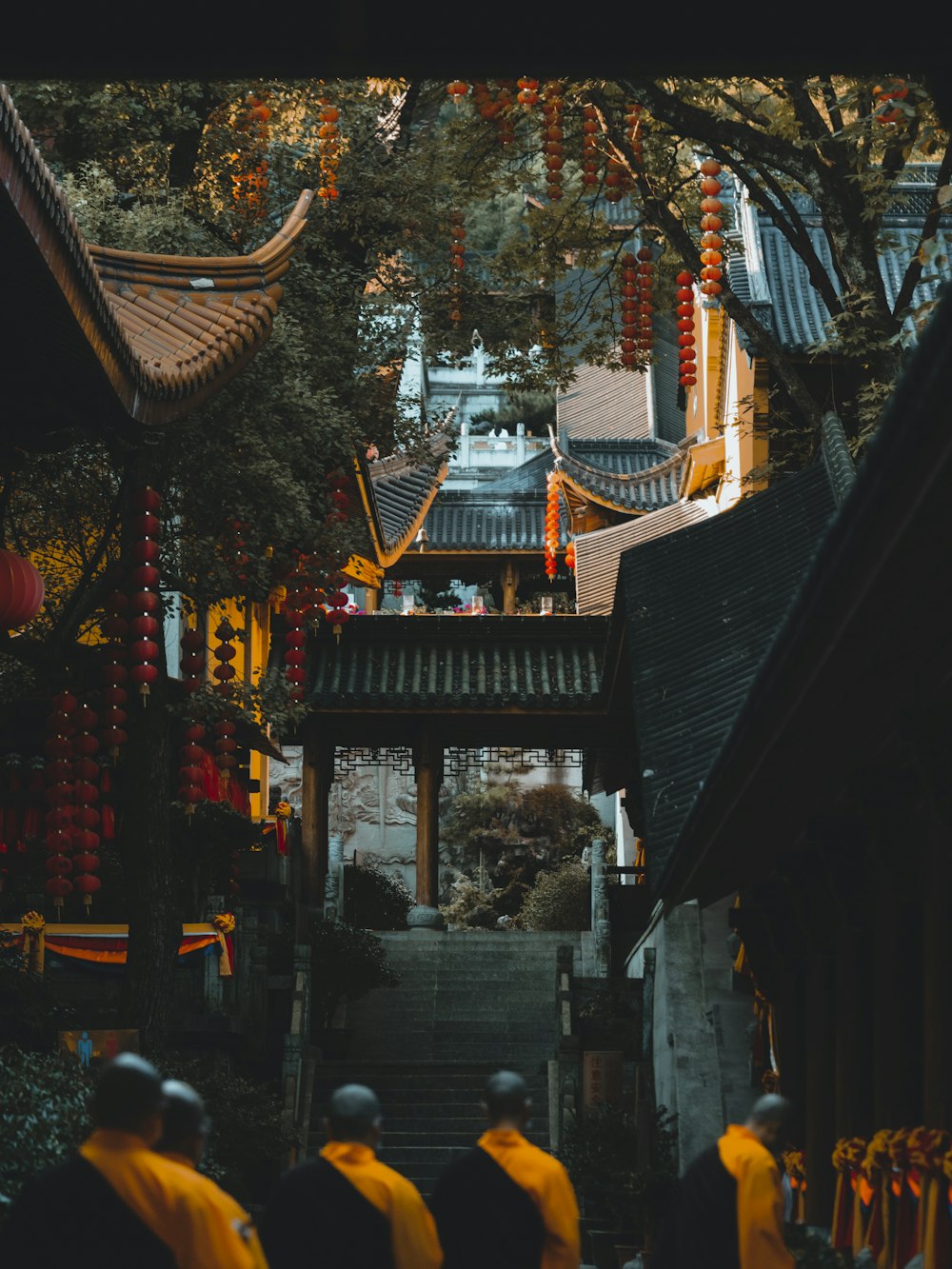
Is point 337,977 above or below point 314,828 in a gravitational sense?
below

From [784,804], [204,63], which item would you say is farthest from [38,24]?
[784,804]

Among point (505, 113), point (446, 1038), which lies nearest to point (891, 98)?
point (505, 113)

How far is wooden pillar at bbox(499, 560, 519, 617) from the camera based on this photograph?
113 feet

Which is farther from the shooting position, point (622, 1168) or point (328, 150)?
point (328, 150)

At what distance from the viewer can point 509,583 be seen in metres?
34.7

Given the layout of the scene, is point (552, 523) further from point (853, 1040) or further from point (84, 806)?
point (853, 1040)

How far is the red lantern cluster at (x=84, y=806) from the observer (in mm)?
11898

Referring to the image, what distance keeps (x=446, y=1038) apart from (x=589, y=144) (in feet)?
27.2

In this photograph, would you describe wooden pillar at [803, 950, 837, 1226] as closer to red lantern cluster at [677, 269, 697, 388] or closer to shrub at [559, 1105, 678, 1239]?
shrub at [559, 1105, 678, 1239]

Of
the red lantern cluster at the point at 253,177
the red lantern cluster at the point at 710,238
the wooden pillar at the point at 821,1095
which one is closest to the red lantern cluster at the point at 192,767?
the red lantern cluster at the point at 710,238

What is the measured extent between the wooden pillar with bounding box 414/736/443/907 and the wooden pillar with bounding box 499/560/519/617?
1354 cm

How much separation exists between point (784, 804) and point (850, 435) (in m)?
9.57

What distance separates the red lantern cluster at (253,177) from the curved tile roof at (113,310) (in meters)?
3.11

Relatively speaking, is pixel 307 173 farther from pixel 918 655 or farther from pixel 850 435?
pixel 918 655
